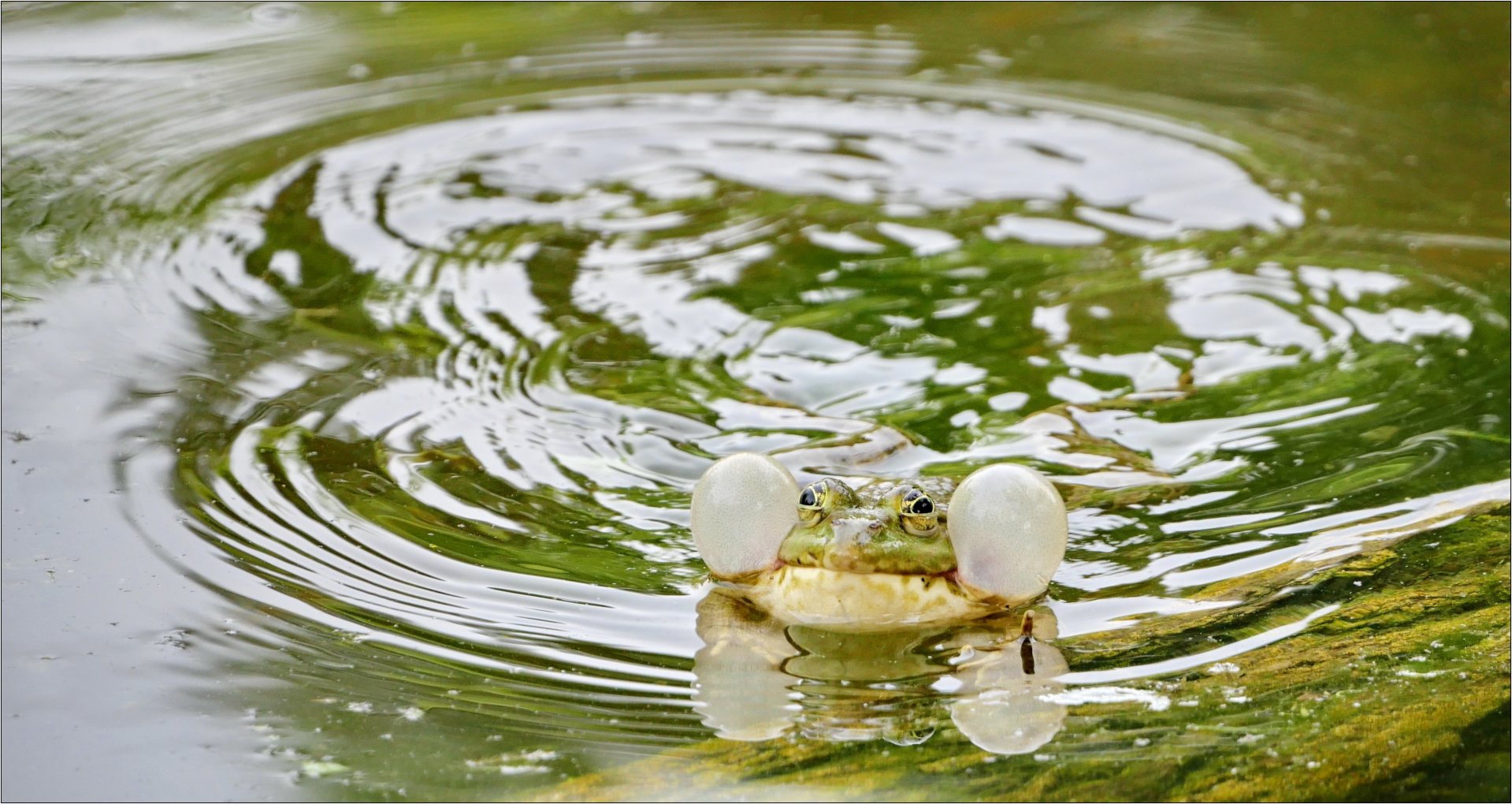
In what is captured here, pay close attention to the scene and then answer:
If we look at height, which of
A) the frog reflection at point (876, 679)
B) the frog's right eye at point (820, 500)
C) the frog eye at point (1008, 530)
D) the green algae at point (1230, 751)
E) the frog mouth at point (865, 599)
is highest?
the frog's right eye at point (820, 500)

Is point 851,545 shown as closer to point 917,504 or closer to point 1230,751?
point 917,504

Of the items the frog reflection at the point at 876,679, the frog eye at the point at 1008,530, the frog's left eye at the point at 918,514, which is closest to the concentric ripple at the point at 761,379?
the frog reflection at the point at 876,679

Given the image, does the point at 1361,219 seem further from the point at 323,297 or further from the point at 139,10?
the point at 139,10

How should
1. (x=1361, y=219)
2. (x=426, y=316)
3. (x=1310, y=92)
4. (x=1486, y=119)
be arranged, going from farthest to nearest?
Result: (x=1310, y=92), (x=1486, y=119), (x=1361, y=219), (x=426, y=316)

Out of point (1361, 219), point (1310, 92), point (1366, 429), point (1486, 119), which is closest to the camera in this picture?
point (1366, 429)

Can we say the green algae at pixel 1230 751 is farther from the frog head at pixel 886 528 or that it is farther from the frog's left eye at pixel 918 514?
the frog's left eye at pixel 918 514

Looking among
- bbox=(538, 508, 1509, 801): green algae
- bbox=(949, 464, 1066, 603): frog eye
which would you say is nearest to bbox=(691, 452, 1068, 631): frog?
bbox=(949, 464, 1066, 603): frog eye

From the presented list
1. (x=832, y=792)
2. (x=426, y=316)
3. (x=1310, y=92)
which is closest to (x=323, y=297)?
(x=426, y=316)
